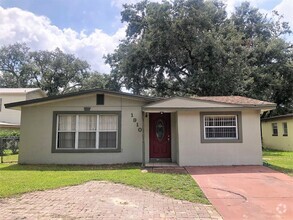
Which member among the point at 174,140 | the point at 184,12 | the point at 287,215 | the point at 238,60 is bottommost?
the point at 287,215

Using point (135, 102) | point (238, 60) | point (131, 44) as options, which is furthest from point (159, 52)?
point (135, 102)

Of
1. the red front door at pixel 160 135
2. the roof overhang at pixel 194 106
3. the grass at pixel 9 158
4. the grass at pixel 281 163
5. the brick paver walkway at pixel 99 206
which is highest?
the roof overhang at pixel 194 106

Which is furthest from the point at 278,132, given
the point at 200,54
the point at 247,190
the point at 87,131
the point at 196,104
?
the point at 247,190

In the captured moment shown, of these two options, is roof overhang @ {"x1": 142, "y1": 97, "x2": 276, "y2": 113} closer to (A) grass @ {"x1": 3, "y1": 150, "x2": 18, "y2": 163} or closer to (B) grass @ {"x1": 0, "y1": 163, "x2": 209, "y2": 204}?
(B) grass @ {"x1": 0, "y1": 163, "x2": 209, "y2": 204}

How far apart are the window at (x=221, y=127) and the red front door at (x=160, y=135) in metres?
1.81

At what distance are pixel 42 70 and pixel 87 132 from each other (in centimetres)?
3540

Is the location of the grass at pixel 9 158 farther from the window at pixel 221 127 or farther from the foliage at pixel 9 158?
the window at pixel 221 127

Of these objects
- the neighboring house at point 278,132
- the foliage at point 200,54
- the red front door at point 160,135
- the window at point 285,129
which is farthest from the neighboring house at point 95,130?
the foliage at point 200,54

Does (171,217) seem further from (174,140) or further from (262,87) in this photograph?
(262,87)

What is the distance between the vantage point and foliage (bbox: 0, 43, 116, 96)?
43594 mm

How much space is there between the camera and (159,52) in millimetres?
23969

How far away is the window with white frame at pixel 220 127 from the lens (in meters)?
11.3

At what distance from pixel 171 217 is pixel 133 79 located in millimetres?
20967

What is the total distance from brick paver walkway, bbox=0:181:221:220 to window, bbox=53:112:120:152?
526 cm
